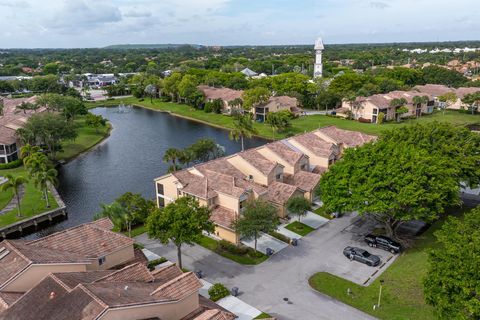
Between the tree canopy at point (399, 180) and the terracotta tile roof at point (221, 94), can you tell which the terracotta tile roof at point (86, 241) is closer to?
the tree canopy at point (399, 180)

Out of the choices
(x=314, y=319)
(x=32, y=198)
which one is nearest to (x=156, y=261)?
(x=314, y=319)

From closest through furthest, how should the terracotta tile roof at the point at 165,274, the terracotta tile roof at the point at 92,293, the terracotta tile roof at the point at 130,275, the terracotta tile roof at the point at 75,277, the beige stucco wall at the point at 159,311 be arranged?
the beige stucco wall at the point at 159,311 → the terracotta tile roof at the point at 92,293 → the terracotta tile roof at the point at 75,277 → the terracotta tile roof at the point at 130,275 → the terracotta tile roof at the point at 165,274

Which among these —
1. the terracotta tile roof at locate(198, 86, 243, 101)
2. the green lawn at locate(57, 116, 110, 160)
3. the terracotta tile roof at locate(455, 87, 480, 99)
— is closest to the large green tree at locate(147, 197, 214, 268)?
the green lawn at locate(57, 116, 110, 160)

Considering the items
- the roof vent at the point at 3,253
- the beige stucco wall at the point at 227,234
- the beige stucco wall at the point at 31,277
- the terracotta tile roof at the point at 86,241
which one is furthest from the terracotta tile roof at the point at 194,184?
the roof vent at the point at 3,253

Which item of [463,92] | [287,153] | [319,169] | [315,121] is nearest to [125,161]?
[287,153]

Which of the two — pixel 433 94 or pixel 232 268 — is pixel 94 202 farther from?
pixel 433 94

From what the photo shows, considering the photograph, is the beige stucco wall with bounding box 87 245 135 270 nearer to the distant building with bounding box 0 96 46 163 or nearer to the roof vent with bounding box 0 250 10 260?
the roof vent with bounding box 0 250 10 260

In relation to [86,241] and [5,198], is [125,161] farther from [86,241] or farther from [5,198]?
[86,241]
